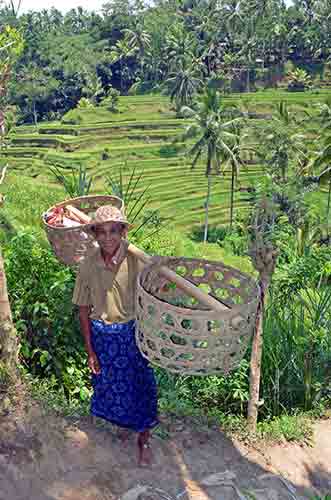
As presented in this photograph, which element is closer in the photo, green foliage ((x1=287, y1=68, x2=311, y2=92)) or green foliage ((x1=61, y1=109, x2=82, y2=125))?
green foliage ((x1=61, y1=109, x2=82, y2=125))

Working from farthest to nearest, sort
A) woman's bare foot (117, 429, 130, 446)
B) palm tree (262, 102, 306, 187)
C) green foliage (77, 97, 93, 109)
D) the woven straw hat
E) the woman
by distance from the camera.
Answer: green foliage (77, 97, 93, 109)
palm tree (262, 102, 306, 187)
woman's bare foot (117, 429, 130, 446)
the woman
the woven straw hat

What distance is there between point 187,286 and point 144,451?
83 centimetres

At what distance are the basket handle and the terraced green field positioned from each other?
17417 millimetres

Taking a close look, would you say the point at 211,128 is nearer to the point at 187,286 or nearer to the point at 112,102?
the point at 112,102

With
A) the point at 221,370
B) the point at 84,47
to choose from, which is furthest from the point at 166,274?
the point at 84,47

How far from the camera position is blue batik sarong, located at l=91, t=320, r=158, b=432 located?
207 centimetres

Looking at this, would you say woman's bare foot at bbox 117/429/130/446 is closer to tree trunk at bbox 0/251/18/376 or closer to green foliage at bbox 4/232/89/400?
green foliage at bbox 4/232/89/400

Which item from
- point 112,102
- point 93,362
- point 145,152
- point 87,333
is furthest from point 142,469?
point 112,102

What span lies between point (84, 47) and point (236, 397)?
130 ft

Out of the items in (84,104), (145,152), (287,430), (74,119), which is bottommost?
(145,152)

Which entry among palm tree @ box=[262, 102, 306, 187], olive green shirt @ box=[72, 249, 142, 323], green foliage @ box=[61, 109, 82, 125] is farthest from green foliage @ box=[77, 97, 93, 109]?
olive green shirt @ box=[72, 249, 142, 323]

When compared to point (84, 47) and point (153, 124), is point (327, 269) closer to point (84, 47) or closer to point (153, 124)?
point (153, 124)

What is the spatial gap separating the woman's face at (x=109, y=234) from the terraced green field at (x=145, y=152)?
17.5 metres

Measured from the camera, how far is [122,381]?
7.03ft
